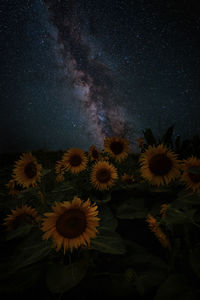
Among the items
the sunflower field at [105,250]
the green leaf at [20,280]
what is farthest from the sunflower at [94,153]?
the green leaf at [20,280]

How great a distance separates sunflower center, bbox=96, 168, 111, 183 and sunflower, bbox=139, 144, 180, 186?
1.95 feet

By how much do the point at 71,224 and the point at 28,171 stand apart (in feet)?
3.08

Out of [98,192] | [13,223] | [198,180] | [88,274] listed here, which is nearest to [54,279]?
[88,274]

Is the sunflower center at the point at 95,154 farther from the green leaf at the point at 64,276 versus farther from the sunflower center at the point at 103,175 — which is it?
the green leaf at the point at 64,276

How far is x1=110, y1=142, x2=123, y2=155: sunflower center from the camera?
265cm

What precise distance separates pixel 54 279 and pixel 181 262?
68cm

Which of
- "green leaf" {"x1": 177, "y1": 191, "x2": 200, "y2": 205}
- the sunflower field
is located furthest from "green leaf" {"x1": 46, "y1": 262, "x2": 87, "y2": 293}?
"green leaf" {"x1": 177, "y1": 191, "x2": 200, "y2": 205}

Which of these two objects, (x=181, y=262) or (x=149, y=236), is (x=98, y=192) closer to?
(x=149, y=236)

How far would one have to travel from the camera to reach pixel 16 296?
38.8 inches

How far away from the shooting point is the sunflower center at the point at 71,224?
1.07m

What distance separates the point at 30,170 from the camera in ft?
5.91

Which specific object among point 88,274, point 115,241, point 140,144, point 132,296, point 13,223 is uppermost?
point 140,144

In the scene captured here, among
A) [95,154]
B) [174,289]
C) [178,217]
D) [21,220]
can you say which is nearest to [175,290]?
[174,289]

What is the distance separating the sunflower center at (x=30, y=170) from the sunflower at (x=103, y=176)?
2.34ft
